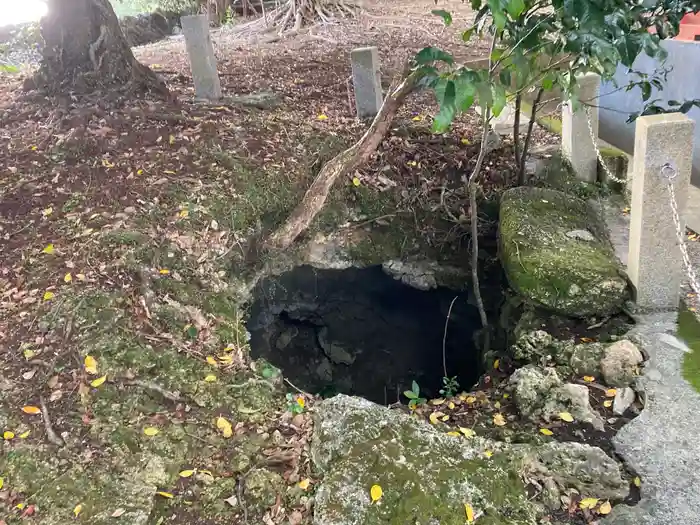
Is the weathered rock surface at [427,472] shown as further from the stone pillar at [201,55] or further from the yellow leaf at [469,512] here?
the stone pillar at [201,55]

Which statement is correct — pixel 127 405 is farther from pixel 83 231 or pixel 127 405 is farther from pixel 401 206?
pixel 401 206

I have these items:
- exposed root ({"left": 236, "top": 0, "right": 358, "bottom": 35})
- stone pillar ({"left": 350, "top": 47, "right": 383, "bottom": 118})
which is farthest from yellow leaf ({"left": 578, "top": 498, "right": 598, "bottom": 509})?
exposed root ({"left": 236, "top": 0, "right": 358, "bottom": 35})

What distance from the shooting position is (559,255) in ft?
15.8

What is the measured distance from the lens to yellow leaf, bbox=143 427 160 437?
11.9 feet

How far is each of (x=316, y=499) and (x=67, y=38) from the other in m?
6.24

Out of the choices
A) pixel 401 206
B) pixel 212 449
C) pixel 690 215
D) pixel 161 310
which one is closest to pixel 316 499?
pixel 212 449

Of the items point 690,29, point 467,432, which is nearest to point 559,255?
point 467,432

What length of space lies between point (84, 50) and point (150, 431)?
5161 mm

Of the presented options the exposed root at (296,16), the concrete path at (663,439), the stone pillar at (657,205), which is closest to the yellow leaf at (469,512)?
the concrete path at (663,439)

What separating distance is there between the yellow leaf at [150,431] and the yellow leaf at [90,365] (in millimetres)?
620

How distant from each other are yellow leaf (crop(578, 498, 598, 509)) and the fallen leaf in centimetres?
114

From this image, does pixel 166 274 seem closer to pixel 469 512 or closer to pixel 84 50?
pixel 469 512

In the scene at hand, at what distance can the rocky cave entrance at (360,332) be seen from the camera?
6.54 metres

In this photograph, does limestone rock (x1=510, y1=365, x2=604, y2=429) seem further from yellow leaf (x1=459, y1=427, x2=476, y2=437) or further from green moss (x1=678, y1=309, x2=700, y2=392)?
green moss (x1=678, y1=309, x2=700, y2=392)
